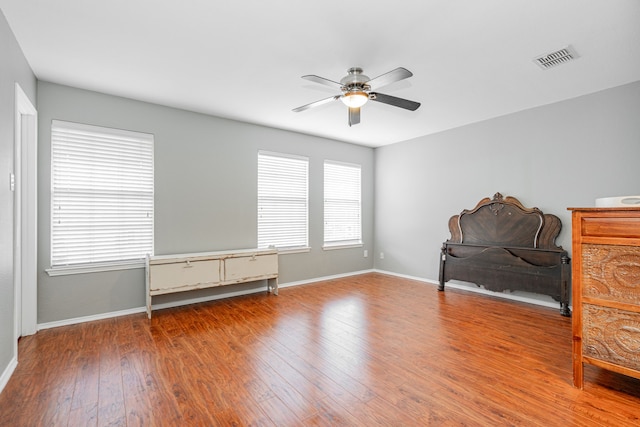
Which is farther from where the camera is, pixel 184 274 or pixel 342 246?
pixel 342 246

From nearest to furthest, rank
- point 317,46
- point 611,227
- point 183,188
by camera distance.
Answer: point 611,227
point 317,46
point 183,188

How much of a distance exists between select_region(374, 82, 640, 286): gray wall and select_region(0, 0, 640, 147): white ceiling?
35 cm

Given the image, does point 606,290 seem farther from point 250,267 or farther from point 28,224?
point 28,224

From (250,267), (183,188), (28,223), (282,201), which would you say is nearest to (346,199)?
(282,201)

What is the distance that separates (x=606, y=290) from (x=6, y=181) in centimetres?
439

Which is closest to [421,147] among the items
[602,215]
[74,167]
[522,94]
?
[522,94]

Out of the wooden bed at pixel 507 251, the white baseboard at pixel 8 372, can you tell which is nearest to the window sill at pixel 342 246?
the wooden bed at pixel 507 251

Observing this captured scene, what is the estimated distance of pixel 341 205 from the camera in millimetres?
6047

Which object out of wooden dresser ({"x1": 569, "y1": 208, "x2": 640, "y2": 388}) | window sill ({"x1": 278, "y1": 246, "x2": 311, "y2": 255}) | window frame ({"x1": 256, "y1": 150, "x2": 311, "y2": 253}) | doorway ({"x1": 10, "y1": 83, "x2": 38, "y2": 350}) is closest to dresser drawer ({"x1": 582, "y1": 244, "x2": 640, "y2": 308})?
wooden dresser ({"x1": 569, "y1": 208, "x2": 640, "y2": 388})

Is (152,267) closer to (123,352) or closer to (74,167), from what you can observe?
(123,352)

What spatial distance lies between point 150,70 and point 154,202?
163 centimetres

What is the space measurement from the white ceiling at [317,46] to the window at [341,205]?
2125 mm

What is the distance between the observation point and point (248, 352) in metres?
2.75

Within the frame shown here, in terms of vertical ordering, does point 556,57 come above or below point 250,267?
above
